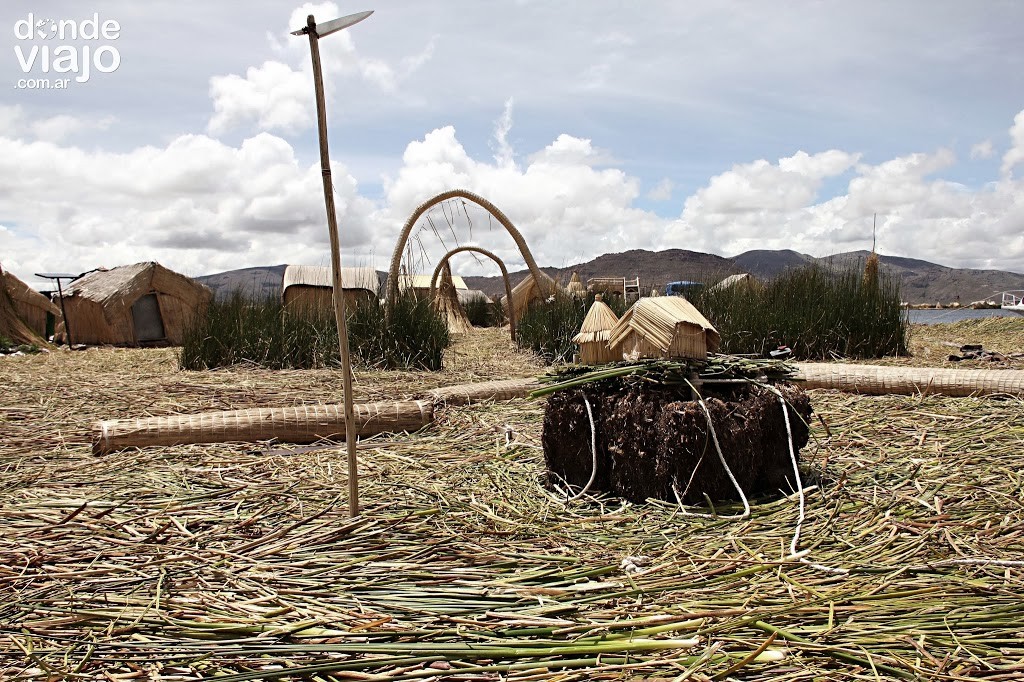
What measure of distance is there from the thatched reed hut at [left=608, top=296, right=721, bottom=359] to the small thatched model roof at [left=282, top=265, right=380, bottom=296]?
982 cm

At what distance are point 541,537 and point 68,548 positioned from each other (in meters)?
1.69

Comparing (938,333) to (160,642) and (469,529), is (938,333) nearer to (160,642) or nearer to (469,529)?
(469,529)

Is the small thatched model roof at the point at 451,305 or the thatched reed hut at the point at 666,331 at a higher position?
the small thatched model roof at the point at 451,305

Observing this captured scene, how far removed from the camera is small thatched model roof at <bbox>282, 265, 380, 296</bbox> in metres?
12.9

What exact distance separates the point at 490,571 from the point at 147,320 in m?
13.3

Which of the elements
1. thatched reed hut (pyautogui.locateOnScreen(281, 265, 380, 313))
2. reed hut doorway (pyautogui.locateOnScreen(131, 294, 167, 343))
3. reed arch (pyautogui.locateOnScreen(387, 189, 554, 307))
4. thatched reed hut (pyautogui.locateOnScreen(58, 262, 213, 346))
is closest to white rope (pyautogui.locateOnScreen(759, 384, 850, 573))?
reed arch (pyautogui.locateOnScreen(387, 189, 554, 307))

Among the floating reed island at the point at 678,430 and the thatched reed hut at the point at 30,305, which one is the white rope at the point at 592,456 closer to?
the floating reed island at the point at 678,430

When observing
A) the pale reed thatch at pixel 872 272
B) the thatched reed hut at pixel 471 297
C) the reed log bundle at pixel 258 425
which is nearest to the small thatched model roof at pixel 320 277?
the thatched reed hut at pixel 471 297

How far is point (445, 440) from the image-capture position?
14.7ft

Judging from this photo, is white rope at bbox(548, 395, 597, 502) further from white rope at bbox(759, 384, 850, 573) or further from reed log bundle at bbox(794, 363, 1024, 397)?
reed log bundle at bbox(794, 363, 1024, 397)

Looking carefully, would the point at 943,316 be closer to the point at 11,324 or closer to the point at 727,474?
the point at 727,474

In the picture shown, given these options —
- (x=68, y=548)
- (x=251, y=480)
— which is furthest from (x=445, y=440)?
(x=68, y=548)

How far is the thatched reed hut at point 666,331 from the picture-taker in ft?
10.5

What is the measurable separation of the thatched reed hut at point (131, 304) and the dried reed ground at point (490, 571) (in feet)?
33.1
